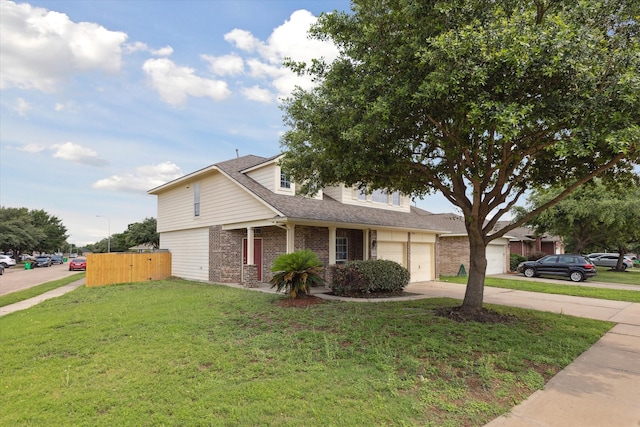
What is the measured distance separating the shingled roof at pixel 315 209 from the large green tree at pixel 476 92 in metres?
→ 4.73

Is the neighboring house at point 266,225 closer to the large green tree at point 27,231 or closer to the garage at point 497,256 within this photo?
the garage at point 497,256

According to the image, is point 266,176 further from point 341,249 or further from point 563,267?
point 563,267

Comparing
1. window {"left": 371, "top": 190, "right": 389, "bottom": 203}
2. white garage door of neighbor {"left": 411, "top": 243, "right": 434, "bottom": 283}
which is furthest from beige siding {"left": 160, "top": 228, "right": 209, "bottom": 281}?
white garage door of neighbor {"left": 411, "top": 243, "right": 434, "bottom": 283}

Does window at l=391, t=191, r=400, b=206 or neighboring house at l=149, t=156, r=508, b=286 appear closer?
neighboring house at l=149, t=156, r=508, b=286

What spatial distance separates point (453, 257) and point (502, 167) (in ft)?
56.6

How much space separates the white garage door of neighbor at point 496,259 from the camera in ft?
83.7

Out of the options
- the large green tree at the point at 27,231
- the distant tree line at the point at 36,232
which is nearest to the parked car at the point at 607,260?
Answer: the distant tree line at the point at 36,232

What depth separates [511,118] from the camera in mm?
5168

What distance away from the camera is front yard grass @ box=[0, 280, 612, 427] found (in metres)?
4.00

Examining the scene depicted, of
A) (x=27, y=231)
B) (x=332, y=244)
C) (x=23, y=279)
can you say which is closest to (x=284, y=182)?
(x=332, y=244)

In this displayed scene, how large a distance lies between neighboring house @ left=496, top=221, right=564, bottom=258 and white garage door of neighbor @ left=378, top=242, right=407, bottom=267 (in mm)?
16831

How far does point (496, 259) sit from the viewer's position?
2622 centimetres

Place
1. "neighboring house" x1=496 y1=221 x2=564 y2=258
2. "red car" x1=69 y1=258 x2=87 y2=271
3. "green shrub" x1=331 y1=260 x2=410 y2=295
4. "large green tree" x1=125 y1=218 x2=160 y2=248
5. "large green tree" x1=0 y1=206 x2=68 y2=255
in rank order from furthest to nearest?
"large green tree" x1=125 y1=218 x2=160 y2=248 → "large green tree" x1=0 y1=206 x2=68 y2=255 → "neighboring house" x1=496 y1=221 x2=564 y2=258 → "red car" x1=69 y1=258 x2=87 y2=271 → "green shrub" x1=331 y1=260 x2=410 y2=295

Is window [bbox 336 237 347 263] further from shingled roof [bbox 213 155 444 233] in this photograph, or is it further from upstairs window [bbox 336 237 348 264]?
shingled roof [bbox 213 155 444 233]
